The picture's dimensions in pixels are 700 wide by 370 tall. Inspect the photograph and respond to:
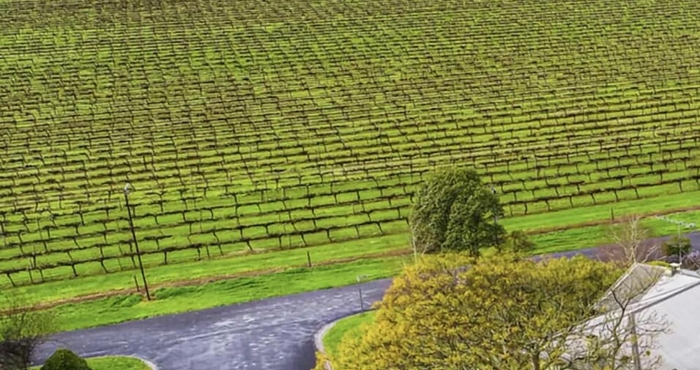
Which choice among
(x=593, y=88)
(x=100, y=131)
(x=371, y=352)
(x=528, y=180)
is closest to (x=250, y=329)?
(x=371, y=352)

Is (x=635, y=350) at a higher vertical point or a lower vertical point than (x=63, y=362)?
lower

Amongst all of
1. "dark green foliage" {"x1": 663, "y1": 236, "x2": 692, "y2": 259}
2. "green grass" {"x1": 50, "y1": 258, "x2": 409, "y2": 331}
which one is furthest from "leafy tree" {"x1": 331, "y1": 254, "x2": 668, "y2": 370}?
"green grass" {"x1": 50, "y1": 258, "x2": 409, "y2": 331}

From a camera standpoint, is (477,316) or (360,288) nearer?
(477,316)

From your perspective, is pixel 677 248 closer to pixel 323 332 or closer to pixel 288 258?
pixel 323 332

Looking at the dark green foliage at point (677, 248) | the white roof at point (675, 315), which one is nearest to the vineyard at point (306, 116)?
the dark green foliage at point (677, 248)

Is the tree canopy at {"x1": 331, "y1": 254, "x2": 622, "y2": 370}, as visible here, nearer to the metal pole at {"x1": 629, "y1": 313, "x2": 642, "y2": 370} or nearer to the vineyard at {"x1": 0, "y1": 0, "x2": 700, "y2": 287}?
the metal pole at {"x1": 629, "y1": 313, "x2": 642, "y2": 370}

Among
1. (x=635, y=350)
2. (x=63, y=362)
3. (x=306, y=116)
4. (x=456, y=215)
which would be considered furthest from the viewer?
(x=306, y=116)

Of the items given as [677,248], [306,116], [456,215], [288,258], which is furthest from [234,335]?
[306,116]
